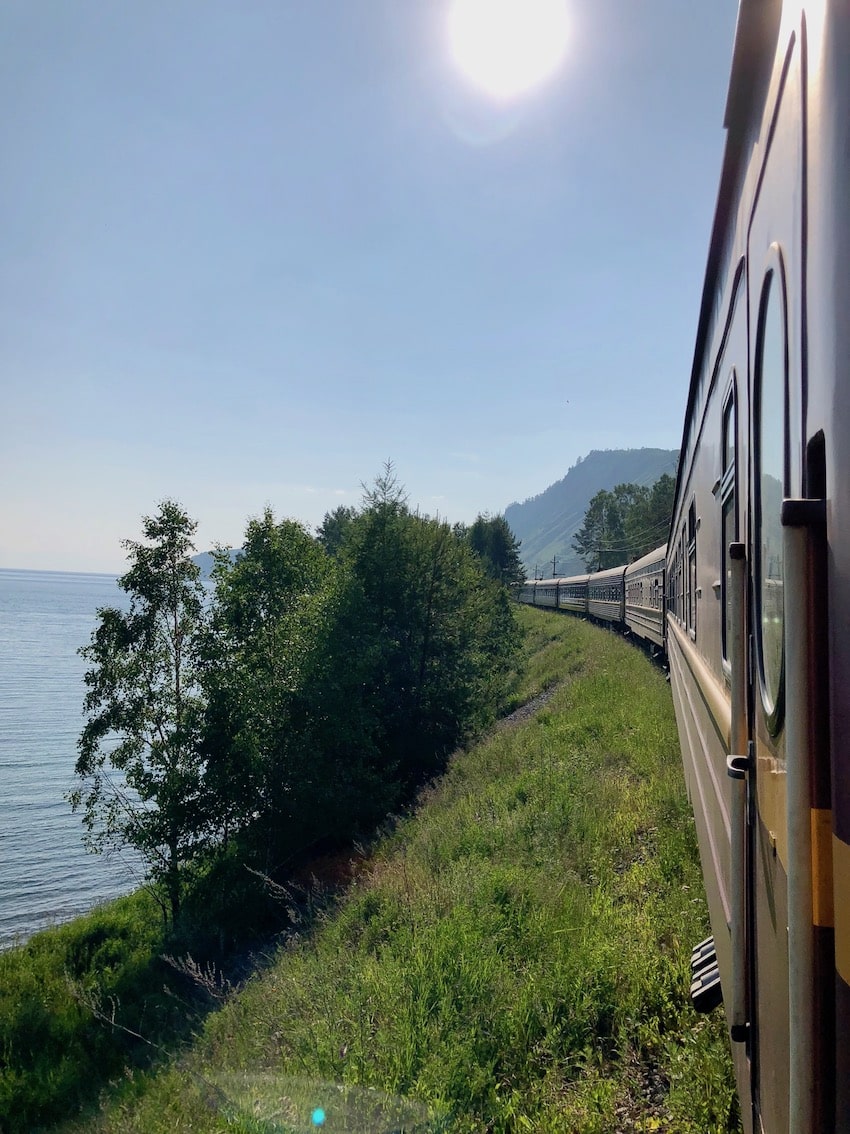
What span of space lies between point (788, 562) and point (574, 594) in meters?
38.4

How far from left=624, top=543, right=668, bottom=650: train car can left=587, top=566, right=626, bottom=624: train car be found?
2.24 m

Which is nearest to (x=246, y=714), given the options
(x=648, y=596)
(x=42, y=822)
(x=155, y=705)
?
(x=155, y=705)

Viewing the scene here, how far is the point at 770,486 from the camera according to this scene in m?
1.97

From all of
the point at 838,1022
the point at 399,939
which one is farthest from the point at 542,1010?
the point at 838,1022

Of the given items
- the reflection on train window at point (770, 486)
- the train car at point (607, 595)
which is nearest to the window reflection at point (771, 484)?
the reflection on train window at point (770, 486)

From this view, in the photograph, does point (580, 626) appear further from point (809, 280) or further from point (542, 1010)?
point (809, 280)

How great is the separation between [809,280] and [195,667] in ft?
57.0

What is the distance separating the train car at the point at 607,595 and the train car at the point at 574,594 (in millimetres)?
1911

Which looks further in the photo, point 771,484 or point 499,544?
point 499,544

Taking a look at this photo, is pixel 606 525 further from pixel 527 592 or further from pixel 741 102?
pixel 741 102

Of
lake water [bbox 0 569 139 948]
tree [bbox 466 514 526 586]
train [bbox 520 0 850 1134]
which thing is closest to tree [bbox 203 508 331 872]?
lake water [bbox 0 569 139 948]

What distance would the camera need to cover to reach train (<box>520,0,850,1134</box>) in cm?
120

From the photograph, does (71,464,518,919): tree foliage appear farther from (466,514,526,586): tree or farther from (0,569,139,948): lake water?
(466,514,526,586): tree

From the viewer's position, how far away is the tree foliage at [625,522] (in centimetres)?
7550
